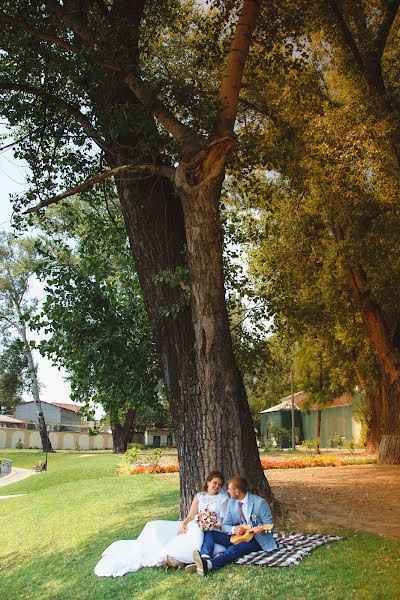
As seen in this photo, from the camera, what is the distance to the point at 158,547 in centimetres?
665

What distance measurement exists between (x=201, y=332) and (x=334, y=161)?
7026mm

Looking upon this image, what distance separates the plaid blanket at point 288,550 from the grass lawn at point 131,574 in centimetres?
10

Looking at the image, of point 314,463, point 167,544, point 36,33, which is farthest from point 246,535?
point 314,463

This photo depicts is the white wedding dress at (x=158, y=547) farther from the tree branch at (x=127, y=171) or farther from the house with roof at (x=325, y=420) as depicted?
the house with roof at (x=325, y=420)

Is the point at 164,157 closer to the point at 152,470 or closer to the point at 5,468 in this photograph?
the point at 152,470

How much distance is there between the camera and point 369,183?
14.4 meters

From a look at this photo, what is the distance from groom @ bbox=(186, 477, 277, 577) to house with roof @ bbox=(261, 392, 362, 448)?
83.3 ft

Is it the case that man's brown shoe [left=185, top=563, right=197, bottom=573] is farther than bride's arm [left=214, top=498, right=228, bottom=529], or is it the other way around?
bride's arm [left=214, top=498, right=228, bottom=529]

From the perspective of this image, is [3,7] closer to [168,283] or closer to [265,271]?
[168,283]

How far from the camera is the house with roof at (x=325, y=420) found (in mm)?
36156

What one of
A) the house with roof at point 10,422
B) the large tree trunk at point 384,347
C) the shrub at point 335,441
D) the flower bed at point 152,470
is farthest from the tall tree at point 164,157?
the house with roof at point 10,422

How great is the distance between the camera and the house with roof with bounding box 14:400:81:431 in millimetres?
69125

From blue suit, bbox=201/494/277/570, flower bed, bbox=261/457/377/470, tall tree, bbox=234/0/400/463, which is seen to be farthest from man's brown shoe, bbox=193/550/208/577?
flower bed, bbox=261/457/377/470

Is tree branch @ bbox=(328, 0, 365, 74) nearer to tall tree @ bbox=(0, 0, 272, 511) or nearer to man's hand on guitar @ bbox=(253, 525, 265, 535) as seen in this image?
tall tree @ bbox=(0, 0, 272, 511)
